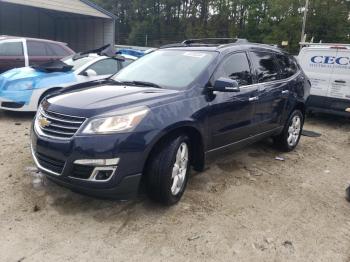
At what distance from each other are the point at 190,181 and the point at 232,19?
42.1m

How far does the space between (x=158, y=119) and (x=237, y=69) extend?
1.70m

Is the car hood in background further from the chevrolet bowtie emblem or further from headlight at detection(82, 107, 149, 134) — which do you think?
headlight at detection(82, 107, 149, 134)

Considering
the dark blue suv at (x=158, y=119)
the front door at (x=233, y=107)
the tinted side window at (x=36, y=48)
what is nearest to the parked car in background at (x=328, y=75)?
the dark blue suv at (x=158, y=119)

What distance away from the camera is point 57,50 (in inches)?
423

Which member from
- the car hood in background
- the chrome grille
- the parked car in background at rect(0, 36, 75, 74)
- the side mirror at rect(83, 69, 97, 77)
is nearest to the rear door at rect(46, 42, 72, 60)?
the parked car in background at rect(0, 36, 75, 74)

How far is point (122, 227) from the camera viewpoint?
345cm

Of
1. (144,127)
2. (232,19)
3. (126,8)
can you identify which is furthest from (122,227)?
(126,8)

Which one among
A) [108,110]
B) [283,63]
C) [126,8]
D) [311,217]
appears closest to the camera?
[108,110]

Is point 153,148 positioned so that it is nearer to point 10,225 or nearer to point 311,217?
point 10,225

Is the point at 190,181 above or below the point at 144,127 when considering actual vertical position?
below

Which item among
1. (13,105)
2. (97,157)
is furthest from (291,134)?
(13,105)

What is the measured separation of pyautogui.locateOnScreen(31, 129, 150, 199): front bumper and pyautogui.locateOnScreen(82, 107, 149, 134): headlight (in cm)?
7

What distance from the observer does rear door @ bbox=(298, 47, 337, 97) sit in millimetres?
8555

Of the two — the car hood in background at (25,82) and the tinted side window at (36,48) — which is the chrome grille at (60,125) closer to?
the car hood in background at (25,82)
